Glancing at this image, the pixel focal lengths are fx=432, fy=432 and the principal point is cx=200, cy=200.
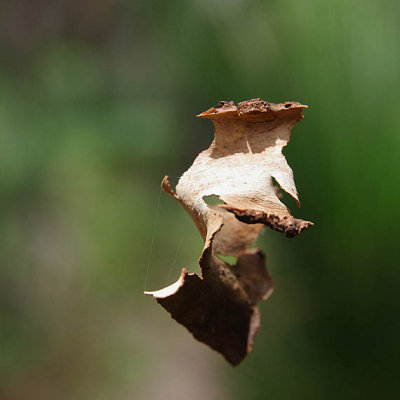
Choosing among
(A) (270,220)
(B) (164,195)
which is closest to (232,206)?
(A) (270,220)

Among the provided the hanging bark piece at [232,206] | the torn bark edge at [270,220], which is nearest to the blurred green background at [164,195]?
the hanging bark piece at [232,206]

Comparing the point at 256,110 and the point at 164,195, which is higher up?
the point at 256,110

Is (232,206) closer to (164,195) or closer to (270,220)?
(270,220)

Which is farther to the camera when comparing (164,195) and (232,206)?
(164,195)

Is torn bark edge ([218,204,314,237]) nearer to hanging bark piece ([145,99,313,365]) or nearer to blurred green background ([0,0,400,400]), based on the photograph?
hanging bark piece ([145,99,313,365])

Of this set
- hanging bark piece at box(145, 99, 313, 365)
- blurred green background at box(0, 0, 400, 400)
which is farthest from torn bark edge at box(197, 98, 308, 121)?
blurred green background at box(0, 0, 400, 400)

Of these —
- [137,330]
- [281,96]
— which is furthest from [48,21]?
[137,330]
